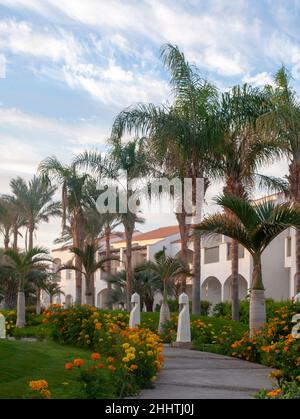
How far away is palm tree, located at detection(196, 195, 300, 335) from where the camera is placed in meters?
14.3

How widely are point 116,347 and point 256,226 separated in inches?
194

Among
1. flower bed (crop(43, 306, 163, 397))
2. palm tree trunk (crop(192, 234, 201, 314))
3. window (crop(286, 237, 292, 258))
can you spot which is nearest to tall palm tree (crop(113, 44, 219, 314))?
palm tree trunk (crop(192, 234, 201, 314))

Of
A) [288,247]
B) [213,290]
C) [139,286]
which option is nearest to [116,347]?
[139,286]

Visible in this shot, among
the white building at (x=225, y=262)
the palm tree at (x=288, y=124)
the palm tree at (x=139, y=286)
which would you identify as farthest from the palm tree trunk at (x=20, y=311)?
the palm tree at (x=139, y=286)

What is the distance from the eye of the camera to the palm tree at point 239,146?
2277 cm

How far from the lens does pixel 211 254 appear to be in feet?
139

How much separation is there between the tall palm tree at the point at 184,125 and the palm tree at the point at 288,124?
214 centimetres

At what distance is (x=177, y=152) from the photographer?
74.5 feet

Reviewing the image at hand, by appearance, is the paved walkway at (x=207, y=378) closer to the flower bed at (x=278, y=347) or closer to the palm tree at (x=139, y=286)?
the flower bed at (x=278, y=347)

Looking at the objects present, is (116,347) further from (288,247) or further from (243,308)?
(288,247)

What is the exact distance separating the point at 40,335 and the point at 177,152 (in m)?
7.61

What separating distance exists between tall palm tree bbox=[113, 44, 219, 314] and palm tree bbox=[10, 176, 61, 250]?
82.5 feet
